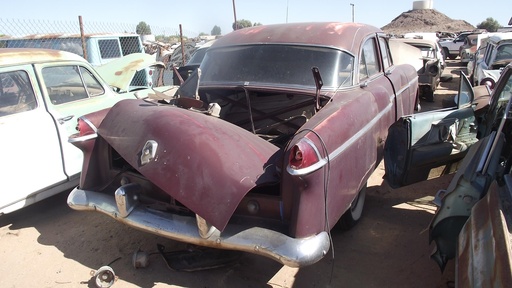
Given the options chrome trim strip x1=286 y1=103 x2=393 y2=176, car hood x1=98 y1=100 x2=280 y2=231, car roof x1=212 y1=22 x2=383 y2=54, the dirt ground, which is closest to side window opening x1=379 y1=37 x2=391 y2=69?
car roof x1=212 y1=22 x2=383 y2=54

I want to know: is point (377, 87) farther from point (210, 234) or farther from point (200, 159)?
point (210, 234)

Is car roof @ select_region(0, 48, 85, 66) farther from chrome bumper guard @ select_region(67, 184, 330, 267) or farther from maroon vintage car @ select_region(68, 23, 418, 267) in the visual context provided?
chrome bumper guard @ select_region(67, 184, 330, 267)

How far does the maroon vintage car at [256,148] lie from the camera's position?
2.50 m

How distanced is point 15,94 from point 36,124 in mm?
391

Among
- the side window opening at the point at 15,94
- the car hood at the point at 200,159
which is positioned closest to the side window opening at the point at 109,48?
the side window opening at the point at 15,94

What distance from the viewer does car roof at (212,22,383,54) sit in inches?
154

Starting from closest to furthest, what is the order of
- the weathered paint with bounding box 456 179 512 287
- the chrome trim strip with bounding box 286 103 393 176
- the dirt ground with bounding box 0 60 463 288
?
the weathered paint with bounding box 456 179 512 287
the chrome trim strip with bounding box 286 103 393 176
the dirt ground with bounding box 0 60 463 288

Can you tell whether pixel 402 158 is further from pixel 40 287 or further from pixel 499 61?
pixel 499 61

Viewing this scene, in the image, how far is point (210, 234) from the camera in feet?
8.55

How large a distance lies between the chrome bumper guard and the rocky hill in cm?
5795

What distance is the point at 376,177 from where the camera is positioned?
492 centimetres

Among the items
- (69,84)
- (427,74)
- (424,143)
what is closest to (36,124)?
(69,84)

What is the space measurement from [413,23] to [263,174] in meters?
64.0

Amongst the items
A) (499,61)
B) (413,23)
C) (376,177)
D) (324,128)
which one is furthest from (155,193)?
(413,23)
